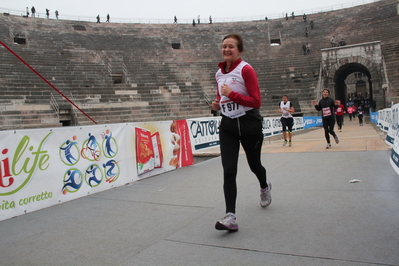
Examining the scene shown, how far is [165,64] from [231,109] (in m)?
27.4

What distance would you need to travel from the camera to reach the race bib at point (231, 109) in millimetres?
3539

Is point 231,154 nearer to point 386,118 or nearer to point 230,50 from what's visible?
point 230,50

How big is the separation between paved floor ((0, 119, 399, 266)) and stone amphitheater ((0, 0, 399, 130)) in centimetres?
1443

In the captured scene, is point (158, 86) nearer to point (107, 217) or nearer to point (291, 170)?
point (291, 170)

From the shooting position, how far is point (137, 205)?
193 inches

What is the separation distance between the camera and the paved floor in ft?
9.30

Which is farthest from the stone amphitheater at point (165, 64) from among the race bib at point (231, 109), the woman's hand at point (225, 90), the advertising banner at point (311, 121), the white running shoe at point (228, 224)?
the white running shoe at point (228, 224)

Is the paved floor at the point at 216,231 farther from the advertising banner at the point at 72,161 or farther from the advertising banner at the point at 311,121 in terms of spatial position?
the advertising banner at the point at 311,121

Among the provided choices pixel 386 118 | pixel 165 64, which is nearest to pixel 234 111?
pixel 386 118

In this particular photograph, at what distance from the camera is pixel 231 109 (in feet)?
11.7

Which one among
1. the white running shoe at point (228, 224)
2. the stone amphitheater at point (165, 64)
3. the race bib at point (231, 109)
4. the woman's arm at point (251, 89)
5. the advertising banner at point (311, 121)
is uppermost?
the stone amphitheater at point (165, 64)

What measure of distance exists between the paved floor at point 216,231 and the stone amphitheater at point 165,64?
14.4 meters

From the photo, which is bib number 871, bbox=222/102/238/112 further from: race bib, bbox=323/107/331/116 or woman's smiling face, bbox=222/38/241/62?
race bib, bbox=323/107/331/116

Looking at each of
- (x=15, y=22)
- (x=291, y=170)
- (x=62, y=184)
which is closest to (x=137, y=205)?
(x=62, y=184)
